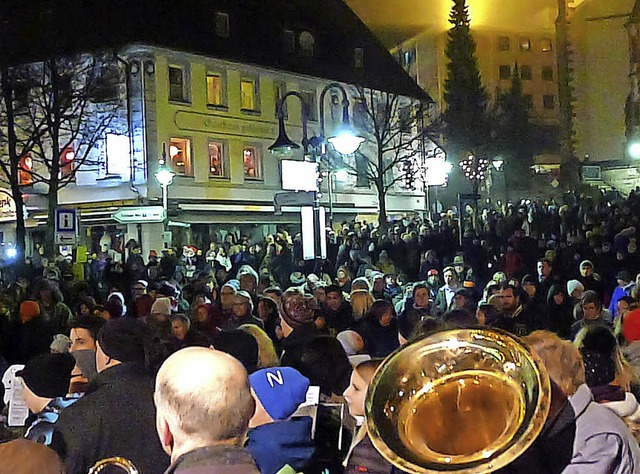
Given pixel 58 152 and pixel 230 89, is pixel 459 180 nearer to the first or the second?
pixel 230 89

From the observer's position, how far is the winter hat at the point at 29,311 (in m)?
5.63

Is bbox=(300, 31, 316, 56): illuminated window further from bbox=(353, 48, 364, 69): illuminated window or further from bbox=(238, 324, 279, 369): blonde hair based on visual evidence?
bbox=(238, 324, 279, 369): blonde hair

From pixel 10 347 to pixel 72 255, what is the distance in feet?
7.23

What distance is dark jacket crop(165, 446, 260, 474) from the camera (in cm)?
141

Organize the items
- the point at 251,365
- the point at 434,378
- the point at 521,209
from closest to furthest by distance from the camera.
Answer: the point at 434,378
the point at 251,365
the point at 521,209

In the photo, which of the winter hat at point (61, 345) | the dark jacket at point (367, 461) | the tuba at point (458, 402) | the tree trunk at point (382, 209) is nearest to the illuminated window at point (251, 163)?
the tree trunk at point (382, 209)

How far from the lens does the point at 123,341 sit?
106 inches

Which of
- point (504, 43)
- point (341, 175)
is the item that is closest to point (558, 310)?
point (341, 175)

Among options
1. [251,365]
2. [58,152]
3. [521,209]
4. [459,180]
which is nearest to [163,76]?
[58,152]

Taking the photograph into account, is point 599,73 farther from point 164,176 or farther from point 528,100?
point 164,176

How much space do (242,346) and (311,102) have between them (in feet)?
15.1

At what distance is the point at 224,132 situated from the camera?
7441 millimetres

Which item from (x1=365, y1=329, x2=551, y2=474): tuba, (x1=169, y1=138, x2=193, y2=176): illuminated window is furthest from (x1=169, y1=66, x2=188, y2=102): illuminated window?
(x1=365, y1=329, x2=551, y2=474): tuba

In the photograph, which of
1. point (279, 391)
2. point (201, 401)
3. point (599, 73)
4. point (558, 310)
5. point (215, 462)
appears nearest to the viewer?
point (215, 462)
